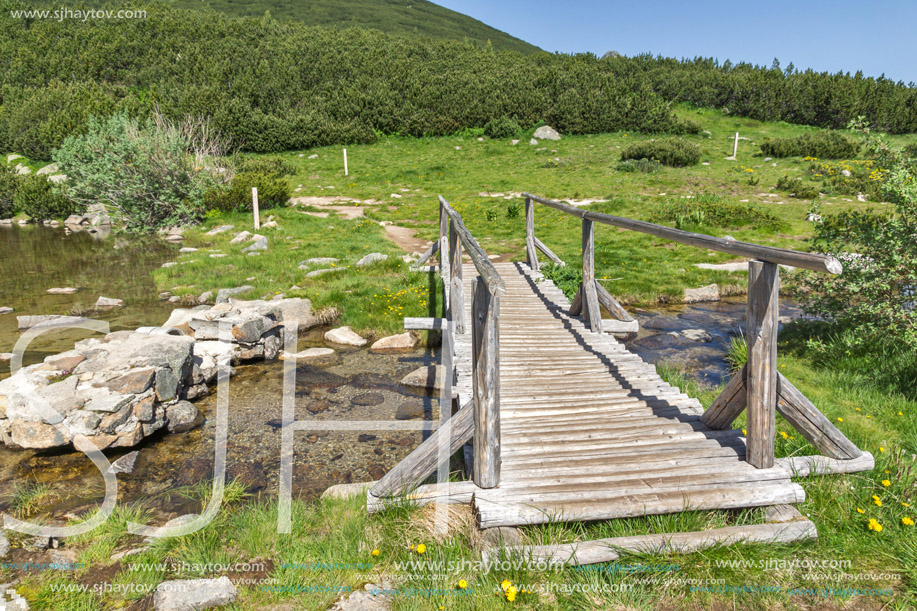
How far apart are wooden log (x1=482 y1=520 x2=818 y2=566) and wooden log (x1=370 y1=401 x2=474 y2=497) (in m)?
0.83

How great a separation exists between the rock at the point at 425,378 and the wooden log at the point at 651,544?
4932 millimetres

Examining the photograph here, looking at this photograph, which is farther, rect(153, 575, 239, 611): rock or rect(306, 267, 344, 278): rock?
rect(306, 267, 344, 278): rock

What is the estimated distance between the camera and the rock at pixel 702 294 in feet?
39.4

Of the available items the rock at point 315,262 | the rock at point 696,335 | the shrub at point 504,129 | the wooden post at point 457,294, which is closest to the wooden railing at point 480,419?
the wooden post at point 457,294

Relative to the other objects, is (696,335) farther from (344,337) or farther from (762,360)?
(344,337)

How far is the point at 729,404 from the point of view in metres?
4.31

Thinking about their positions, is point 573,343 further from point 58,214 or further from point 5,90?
point 5,90

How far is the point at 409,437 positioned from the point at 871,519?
4.78m

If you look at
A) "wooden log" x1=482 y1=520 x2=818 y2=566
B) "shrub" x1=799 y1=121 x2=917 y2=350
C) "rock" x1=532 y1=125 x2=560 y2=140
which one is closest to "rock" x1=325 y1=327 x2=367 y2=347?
"wooden log" x1=482 y1=520 x2=818 y2=566

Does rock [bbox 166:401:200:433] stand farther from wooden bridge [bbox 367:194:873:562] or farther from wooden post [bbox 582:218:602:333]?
wooden post [bbox 582:218:602:333]

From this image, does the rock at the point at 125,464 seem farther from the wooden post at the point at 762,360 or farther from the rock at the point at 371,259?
the rock at the point at 371,259

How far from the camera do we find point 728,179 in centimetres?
2267

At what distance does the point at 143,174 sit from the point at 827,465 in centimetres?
2165

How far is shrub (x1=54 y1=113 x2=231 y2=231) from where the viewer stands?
18.6 meters
